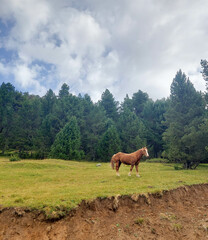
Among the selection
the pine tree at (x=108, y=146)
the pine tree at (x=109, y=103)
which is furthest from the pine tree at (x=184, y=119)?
the pine tree at (x=109, y=103)

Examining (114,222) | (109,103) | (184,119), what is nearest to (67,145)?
(184,119)

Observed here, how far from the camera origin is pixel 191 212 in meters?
8.84

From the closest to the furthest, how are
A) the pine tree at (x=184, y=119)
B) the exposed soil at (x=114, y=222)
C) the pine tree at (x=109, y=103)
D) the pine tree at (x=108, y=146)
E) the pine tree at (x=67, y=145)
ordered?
the exposed soil at (x=114, y=222) → the pine tree at (x=184, y=119) → the pine tree at (x=67, y=145) → the pine tree at (x=108, y=146) → the pine tree at (x=109, y=103)

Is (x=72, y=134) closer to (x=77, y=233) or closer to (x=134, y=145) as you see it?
(x=134, y=145)

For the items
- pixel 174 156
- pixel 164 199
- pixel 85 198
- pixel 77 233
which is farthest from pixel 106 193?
pixel 174 156

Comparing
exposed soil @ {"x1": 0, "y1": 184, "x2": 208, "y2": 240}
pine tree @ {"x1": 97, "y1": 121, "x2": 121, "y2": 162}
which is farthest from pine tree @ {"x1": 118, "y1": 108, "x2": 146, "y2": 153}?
exposed soil @ {"x1": 0, "y1": 184, "x2": 208, "y2": 240}

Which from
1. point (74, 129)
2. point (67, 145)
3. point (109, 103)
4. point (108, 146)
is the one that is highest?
point (109, 103)

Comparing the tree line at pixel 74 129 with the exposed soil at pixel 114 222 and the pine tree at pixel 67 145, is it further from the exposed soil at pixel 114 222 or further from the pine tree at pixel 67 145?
the exposed soil at pixel 114 222

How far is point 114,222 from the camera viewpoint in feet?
23.5

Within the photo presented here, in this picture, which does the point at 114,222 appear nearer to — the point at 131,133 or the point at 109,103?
the point at 131,133

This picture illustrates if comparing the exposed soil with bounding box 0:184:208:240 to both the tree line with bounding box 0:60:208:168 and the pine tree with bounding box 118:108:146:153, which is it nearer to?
the tree line with bounding box 0:60:208:168

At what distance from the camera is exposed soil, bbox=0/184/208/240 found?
6301 millimetres

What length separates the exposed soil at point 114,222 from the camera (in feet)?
20.7

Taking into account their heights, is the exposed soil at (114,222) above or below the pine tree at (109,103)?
below
